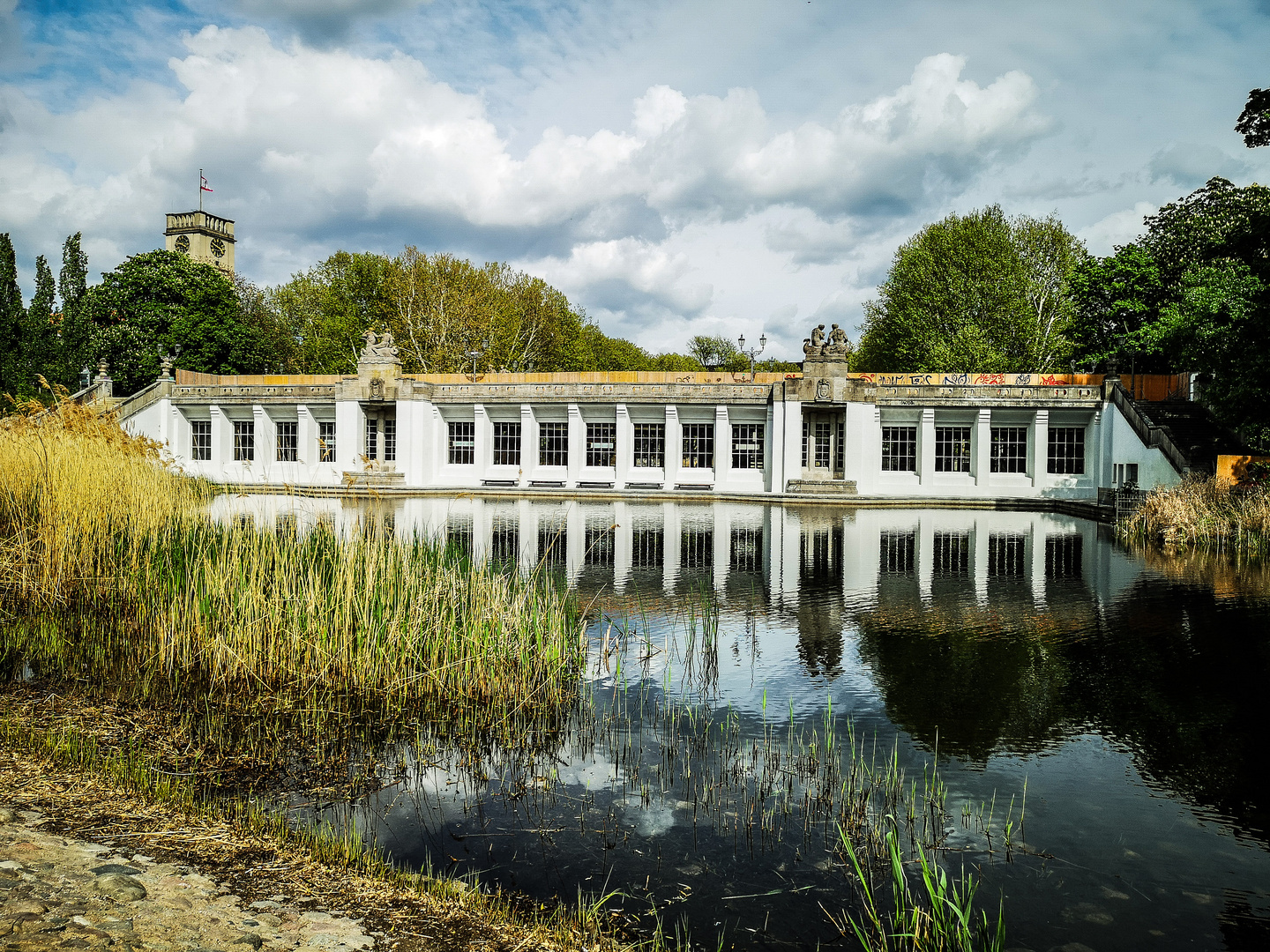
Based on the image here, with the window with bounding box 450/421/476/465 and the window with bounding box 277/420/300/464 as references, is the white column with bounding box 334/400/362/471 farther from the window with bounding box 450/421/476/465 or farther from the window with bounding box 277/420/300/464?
the window with bounding box 277/420/300/464

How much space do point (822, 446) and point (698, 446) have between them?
5644 millimetres

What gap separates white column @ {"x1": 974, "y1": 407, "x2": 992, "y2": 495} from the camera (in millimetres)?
35750

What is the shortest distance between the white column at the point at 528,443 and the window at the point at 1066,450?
894 inches

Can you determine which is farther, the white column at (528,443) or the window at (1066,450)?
the white column at (528,443)

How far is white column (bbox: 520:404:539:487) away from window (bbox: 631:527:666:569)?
56.4 feet

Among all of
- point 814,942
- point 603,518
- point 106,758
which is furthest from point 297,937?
point 603,518

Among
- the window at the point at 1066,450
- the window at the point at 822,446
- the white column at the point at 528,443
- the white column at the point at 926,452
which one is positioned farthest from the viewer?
the white column at the point at 528,443

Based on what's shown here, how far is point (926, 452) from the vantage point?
36.5 m

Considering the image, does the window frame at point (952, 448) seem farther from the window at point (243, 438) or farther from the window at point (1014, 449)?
the window at point (243, 438)

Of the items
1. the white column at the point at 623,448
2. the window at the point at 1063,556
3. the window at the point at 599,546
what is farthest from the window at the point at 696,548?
the white column at the point at 623,448

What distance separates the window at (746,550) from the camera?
52.6ft

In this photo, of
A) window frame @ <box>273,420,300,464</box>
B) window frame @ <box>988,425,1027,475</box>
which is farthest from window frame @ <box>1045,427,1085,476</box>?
window frame @ <box>273,420,300,464</box>

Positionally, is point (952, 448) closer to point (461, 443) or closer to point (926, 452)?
point (926, 452)

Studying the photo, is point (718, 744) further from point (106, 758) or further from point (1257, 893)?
point (106, 758)
